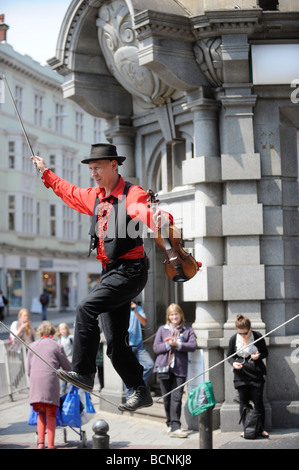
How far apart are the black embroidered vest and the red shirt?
1cm

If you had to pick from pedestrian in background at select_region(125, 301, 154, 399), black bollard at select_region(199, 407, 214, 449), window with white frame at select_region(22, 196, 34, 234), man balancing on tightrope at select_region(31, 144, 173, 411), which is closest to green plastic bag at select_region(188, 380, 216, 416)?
black bollard at select_region(199, 407, 214, 449)

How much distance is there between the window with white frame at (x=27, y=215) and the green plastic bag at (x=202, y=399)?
26863 mm

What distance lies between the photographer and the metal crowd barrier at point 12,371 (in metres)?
14.2

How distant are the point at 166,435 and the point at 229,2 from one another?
563 centimetres

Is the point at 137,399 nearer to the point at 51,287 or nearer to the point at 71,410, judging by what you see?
the point at 71,410

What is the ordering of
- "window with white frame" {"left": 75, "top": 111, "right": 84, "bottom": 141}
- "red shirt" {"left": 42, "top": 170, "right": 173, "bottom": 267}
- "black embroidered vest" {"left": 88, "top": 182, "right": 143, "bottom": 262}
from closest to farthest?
"red shirt" {"left": 42, "top": 170, "right": 173, "bottom": 267}, "black embroidered vest" {"left": 88, "top": 182, "right": 143, "bottom": 262}, "window with white frame" {"left": 75, "top": 111, "right": 84, "bottom": 141}

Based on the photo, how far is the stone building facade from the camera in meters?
9.80

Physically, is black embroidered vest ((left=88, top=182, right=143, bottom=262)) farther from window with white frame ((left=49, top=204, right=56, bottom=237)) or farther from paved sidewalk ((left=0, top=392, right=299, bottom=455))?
window with white frame ((left=49, top=204, right=56, bottom=237))

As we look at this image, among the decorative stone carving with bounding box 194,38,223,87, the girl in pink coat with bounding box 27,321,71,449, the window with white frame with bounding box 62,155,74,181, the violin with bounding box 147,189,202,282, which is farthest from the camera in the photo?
the window with white frame with bounding box 62,155,74,181

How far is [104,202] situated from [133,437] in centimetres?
633

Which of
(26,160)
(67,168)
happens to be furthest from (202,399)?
(26,160)

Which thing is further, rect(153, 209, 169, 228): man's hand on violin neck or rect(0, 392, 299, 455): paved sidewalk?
rect(0, 392, 299, 455): paved sidewalk


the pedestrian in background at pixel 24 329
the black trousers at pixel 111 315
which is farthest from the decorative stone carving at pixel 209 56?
the black trousers at pixel 111 315

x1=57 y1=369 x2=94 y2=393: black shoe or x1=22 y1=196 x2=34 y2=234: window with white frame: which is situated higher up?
x1=22 y1=196 x2=34 y2=234: window with white frame
